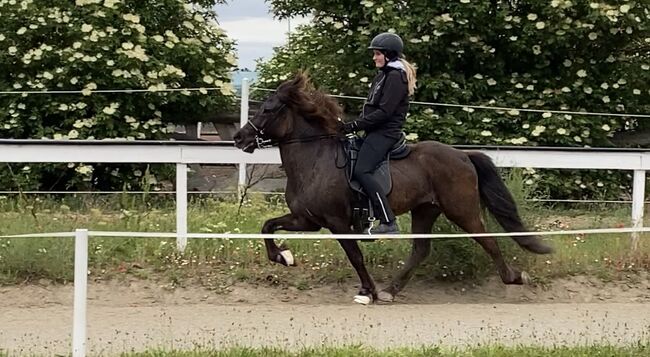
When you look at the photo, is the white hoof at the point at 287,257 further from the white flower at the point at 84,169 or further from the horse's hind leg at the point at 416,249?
the white flower at the point at 84,169

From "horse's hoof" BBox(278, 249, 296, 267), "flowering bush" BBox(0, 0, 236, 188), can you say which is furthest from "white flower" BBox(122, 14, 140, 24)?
"horse's hoof" BBox(278, 249, 296, 267)

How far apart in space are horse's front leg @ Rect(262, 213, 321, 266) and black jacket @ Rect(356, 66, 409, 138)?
1.04m

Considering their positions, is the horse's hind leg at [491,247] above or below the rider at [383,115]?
below

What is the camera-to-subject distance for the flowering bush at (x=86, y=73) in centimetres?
1365

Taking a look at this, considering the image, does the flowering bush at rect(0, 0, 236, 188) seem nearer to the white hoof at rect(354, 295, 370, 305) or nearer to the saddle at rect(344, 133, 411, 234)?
the saddle at rect(344, 133, 411, 234)

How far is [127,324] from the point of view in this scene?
24.7 ft

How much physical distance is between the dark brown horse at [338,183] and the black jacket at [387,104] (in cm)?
41

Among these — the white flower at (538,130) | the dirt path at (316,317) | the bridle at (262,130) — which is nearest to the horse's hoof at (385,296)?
the dirt path at (316,317)

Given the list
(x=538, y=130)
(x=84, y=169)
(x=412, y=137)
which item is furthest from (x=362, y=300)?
(x=538, y=130)

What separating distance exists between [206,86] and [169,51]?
81 cm

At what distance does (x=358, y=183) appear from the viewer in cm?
841

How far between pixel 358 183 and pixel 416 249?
101cm

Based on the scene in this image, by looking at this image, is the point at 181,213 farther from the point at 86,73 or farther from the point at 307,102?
the point at 86,73

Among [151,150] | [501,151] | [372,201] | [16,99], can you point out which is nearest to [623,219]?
[501,151]
